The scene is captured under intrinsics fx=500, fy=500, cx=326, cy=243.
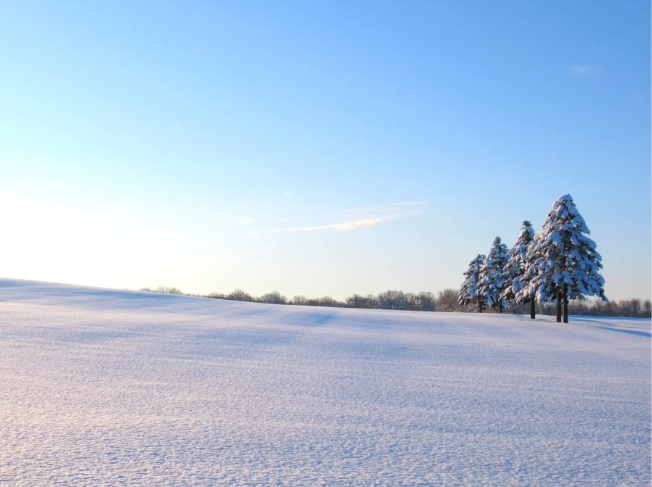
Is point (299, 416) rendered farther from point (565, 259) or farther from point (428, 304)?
point (428, 304)

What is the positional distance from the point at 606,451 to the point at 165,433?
174 inches

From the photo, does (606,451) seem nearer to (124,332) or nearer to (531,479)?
(531,479)

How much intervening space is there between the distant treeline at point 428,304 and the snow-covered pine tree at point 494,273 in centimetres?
721

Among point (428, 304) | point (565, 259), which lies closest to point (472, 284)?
point (565, 259)

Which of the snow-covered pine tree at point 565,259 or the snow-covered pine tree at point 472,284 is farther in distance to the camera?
the snow-covered pine tree at point 472,284

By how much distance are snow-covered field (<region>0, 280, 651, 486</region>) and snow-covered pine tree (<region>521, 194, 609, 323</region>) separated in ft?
75.7

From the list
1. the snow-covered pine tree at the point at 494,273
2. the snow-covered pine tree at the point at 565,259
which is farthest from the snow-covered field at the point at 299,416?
the snow-covered pine tree at the point at 494,273

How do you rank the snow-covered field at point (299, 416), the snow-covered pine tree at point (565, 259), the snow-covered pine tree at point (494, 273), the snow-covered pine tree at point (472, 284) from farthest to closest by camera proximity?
the snow-covered pine tree at point (472, 284) → the snow-covered pine tree at point (494, 273) → the snow-covered pine tree at point (565, 259) → the snow-covered field at point (299, 416)

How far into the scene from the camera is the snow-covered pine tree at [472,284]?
60.0m

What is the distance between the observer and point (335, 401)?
6488mm

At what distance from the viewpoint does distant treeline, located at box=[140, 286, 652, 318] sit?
71188 millimetres

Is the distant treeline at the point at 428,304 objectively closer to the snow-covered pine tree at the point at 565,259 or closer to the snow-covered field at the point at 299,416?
the snow-covered pine tree at the point at 565,259

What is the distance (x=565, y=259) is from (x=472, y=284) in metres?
27.9

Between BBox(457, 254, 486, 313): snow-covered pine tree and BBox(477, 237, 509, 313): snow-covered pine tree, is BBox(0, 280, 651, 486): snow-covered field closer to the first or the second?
BBox(477, 237, 509, 313): snow-covered pine tree
